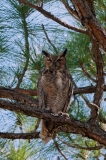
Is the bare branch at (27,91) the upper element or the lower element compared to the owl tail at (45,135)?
upper

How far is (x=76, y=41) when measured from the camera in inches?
95.1

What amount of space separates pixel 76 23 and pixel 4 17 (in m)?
0.48

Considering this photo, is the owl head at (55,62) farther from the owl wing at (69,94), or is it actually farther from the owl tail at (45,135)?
the owl tail at (45,135)

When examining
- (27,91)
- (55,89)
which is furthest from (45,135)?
(55,89)

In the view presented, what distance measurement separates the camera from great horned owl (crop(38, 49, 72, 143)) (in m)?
2.48

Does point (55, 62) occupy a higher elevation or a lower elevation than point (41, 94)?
higher

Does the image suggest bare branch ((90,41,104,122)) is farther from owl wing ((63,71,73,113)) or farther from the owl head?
the owl head

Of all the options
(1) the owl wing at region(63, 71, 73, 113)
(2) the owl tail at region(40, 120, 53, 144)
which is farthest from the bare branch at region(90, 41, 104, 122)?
(1) the owl wing at region(63, 71, 73, 113)

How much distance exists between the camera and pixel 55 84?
2.53 meters

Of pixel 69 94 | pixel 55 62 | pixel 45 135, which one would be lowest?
pixel 45 135

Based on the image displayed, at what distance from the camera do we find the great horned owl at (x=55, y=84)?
8.13 feet

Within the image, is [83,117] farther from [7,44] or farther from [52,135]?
[7,44]

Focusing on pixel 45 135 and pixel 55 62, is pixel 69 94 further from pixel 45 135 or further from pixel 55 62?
pixel 45 135

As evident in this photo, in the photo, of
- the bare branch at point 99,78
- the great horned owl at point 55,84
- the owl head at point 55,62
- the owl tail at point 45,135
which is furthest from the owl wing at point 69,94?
the bare branch at point 99,78
